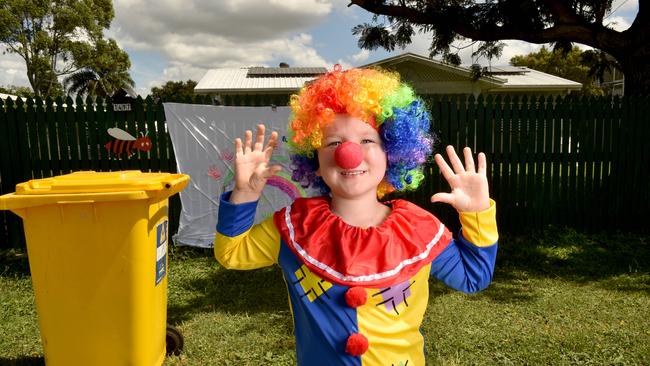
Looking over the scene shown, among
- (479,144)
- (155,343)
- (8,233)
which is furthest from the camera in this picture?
(479,144)

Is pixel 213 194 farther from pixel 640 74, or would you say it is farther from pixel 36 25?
pixel 36 25

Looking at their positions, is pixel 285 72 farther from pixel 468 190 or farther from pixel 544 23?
pixel 468 190

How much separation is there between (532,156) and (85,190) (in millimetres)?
5406

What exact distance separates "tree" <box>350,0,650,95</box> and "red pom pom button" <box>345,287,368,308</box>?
6174mm

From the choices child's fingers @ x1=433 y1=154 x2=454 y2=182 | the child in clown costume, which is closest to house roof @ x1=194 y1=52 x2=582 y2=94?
the child in clown costume

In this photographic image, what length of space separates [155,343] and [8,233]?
12.7 feet

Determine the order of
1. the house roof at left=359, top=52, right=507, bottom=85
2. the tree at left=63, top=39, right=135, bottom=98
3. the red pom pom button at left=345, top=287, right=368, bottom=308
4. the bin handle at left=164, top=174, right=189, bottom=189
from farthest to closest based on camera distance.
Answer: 1. the tree at left=63, top=39, right=135, bottom=98
2. the house roof at left=359, top=52, right=507, bottom=85
3. the bin handle at left=164, top=174, right=189, bottom=189
4. the red pom pom button at left=345, top=287, right=368, bottom=308

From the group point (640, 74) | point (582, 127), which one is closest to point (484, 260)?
point (582, 127)

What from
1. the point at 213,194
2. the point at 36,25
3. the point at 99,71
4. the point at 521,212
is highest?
the point at 36,25

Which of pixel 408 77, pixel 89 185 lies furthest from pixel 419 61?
pixel 89 185

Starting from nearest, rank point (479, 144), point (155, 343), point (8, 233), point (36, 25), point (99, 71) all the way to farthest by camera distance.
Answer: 1. point (155, 343)
2. point (8, 233)
3. point (479, 144)
4. point (36, 25)
5. point (99, 71)

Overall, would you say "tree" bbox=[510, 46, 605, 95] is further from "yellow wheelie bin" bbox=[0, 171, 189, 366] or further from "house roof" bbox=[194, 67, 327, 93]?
"yellow wheelie bin" bbox=[0, 171, 189, 366]

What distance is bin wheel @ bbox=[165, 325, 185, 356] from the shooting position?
3338 mm

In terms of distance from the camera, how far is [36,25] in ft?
89.0
